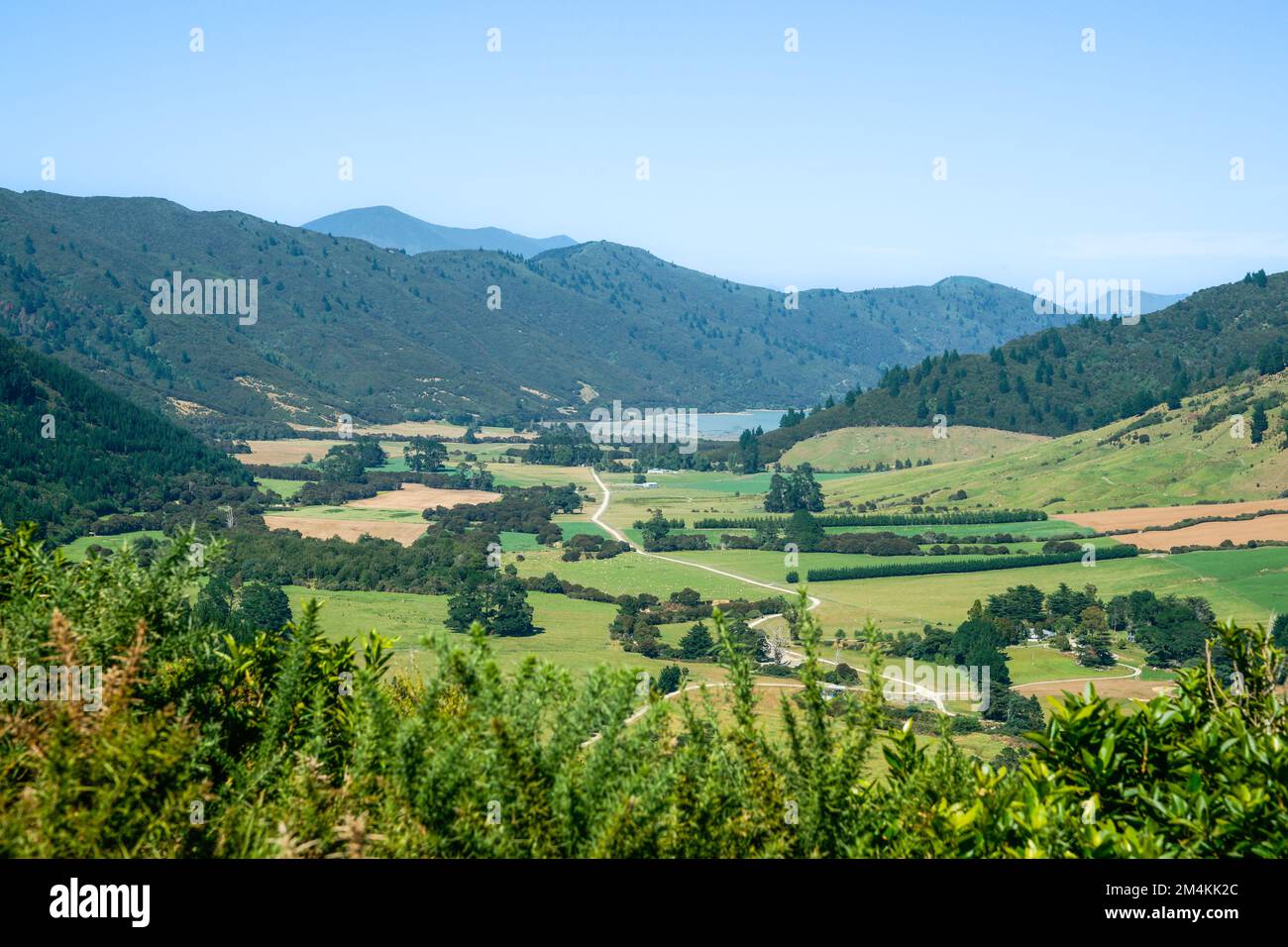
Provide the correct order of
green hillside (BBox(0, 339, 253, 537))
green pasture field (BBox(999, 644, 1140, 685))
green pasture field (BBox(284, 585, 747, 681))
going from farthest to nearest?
green hillside (BBox(0, 339, 253, 537)) → green pasture field (BBox(999, 644, 1140, 685)) → green pasture field (BBox(284, 585, 747, 681))

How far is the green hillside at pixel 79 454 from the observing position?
5241 inches

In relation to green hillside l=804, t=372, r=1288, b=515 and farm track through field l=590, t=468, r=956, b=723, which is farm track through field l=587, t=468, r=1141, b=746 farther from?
green hillside l=804, t=372, r=1288, b=515

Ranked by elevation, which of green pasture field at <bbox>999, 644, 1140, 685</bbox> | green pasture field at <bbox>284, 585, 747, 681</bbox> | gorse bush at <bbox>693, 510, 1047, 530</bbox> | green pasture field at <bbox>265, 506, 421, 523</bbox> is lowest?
green pasture field at <bbox>999, 644, 1140, 685</bbox>

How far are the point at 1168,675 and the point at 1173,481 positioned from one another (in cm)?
8915

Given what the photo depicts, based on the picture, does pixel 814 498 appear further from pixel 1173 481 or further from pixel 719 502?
pixel 1173 481

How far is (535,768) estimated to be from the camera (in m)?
9.27

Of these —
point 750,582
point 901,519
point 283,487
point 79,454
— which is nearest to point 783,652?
point 750,582

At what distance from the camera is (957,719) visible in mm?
61562

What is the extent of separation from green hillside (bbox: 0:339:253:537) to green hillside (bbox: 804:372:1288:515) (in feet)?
330

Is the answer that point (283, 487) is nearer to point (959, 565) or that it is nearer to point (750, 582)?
point (750, 582)

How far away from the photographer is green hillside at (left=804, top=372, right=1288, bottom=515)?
155 m

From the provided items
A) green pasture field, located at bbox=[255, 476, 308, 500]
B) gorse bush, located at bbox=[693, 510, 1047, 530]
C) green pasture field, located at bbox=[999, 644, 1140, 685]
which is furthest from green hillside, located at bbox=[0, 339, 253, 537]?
green pasture field, located at bbox=[999, 644, 1140, 685]

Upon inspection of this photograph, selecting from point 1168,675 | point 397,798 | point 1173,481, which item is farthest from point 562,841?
point 1173,481
